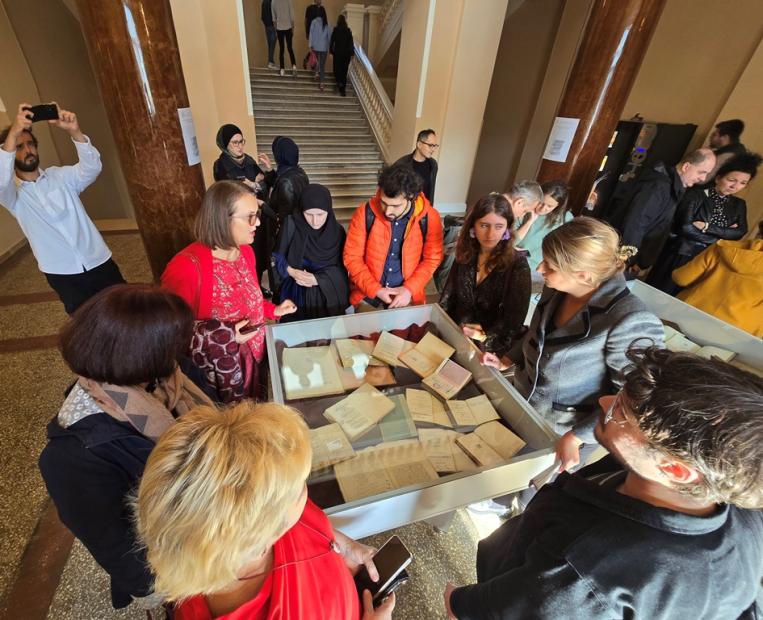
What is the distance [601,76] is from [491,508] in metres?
3.67

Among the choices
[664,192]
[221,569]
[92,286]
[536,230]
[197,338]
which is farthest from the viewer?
[664,192]

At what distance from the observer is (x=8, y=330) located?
3064 mm

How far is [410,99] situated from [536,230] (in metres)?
4.54

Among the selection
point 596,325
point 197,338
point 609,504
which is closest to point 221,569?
point 609,504

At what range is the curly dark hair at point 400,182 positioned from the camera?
2.01 m

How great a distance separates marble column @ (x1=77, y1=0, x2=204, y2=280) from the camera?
1976 mm

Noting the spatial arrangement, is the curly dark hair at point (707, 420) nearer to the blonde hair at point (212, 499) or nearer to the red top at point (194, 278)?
the blonde hair at point (212, 499)

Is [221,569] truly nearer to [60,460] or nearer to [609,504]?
[60,460]

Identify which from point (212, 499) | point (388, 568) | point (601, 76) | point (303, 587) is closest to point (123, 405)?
point (212, 499)

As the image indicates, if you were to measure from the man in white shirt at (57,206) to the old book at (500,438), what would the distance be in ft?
8.71

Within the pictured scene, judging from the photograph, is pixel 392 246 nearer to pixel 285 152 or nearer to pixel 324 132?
pixel 285 152

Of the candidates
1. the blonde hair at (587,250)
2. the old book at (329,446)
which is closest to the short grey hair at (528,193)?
the blonde hair at (587,250)

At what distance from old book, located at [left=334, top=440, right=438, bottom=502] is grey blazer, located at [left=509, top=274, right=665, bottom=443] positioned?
0.59 meters

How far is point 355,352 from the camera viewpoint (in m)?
1.79
